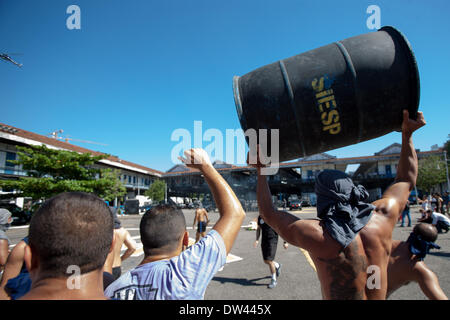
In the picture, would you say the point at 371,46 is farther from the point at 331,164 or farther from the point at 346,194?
the point at 331,164

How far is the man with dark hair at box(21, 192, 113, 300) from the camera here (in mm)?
904

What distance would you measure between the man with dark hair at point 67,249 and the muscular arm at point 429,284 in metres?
2.35

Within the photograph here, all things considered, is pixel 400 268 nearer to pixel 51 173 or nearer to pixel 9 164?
pixel 51 173

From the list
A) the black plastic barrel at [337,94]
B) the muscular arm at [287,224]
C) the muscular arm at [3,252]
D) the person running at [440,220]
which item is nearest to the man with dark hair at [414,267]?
the muscular arm at [287,224]

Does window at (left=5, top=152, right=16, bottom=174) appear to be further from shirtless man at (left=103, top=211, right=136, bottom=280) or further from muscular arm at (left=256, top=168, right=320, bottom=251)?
muscular arm at (left=256, top=168, right=320, bottom=251)

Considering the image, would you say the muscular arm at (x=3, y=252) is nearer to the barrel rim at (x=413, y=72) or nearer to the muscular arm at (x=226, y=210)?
the muscular arm at (x=226, y=210)

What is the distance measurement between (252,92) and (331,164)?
43.0 m

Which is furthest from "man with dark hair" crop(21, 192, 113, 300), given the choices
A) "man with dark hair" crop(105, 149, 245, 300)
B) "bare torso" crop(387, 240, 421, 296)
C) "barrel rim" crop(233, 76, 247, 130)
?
"bare torso" crop(387, 240, 421, 296)

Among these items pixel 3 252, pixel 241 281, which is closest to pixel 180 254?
pixel 3 252

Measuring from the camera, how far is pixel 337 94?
177cm

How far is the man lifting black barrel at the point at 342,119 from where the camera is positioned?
1747mm

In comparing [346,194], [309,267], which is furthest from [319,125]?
[309,267]

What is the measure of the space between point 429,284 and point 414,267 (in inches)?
5.6
